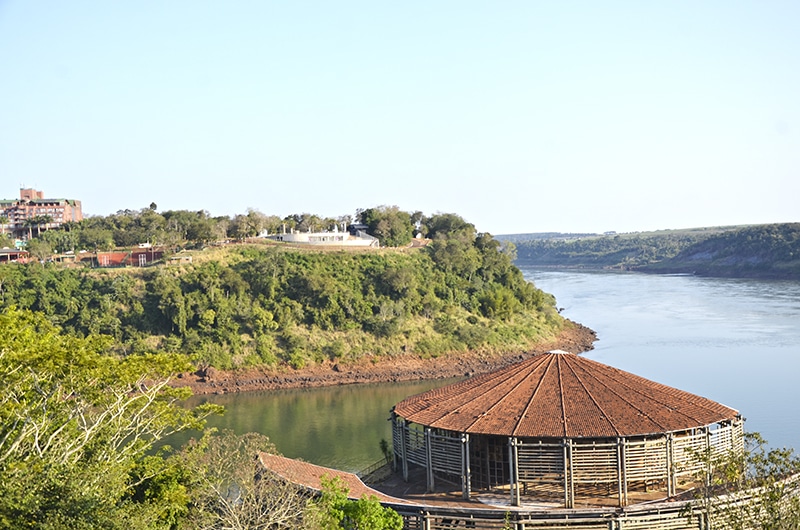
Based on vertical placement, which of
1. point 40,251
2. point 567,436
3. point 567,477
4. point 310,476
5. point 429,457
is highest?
point 40,251

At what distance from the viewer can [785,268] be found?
4205 inches

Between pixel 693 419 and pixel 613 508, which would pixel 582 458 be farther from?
pixel 693 419

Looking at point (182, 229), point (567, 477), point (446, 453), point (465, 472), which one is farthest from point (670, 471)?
point (182, 229)

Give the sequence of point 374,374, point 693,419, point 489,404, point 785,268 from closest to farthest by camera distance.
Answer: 1. point 693,419
2. point 489,404
3. point 374,374
4. point 785,268

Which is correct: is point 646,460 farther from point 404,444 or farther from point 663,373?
point 663,373

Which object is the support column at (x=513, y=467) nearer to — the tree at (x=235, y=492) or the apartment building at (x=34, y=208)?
the tree at (x=235, y=492)

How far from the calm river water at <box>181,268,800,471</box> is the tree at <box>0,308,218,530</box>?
11.9m

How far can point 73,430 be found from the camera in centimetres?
1953

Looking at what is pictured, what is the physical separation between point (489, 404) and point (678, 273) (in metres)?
116

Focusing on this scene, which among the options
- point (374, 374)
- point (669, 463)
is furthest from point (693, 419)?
point (374, 374)

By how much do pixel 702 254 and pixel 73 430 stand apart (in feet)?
424

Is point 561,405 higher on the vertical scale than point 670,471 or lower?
higher

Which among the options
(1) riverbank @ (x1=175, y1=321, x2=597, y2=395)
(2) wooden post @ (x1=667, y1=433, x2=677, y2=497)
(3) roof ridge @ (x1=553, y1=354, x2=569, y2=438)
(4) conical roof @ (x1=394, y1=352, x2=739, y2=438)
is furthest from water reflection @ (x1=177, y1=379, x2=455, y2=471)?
(2) wooden post @ (x1=667, y1=433, x2=677, y2=497)

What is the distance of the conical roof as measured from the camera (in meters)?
20.0
